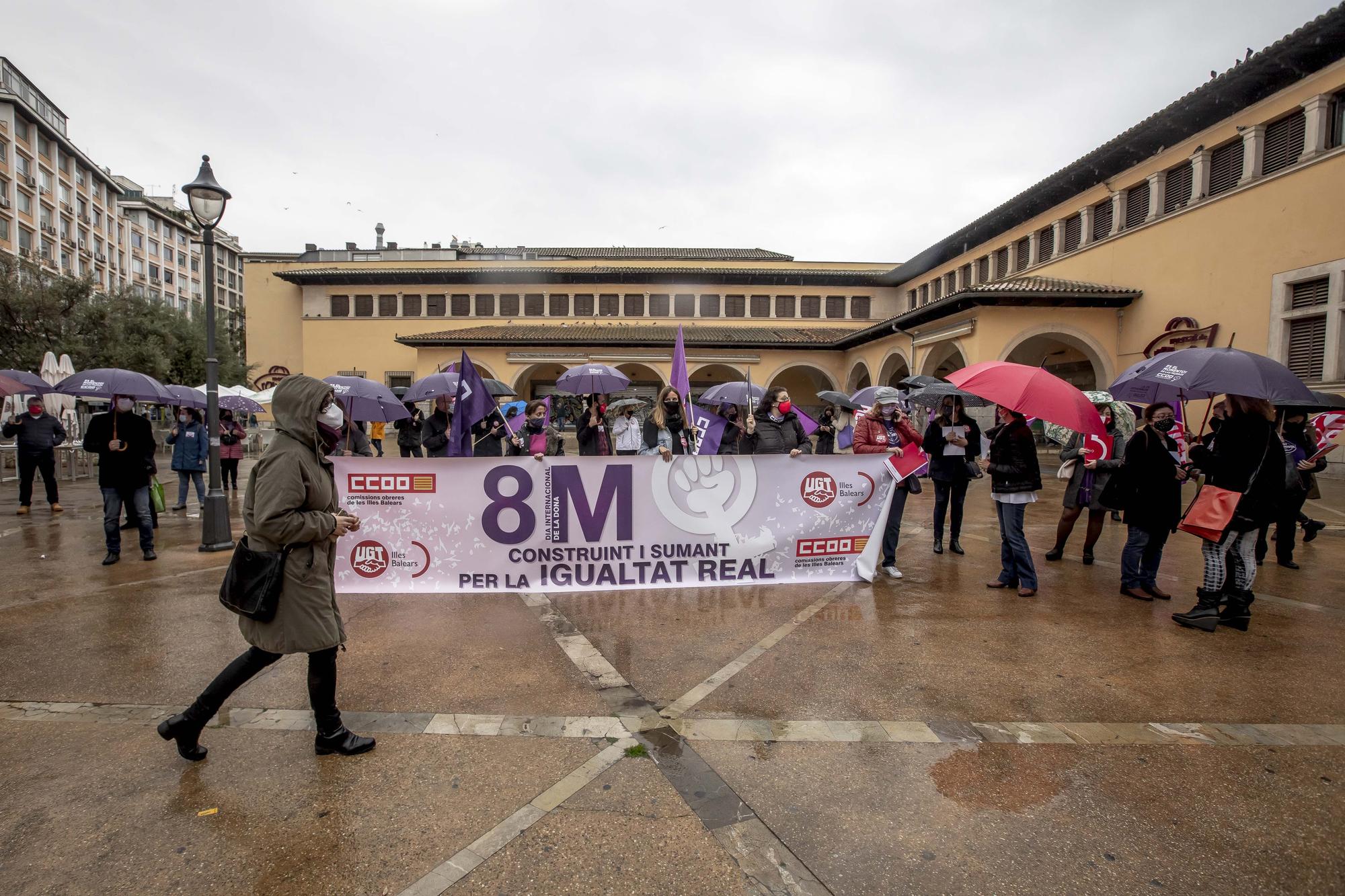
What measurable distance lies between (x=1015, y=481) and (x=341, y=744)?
547 cm

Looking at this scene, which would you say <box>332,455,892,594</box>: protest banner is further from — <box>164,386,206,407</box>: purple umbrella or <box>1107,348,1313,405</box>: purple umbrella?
<box>164,386,206,407</box>: purple umbrella

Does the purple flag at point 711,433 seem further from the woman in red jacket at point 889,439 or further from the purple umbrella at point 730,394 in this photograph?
the purple umbrella at point 730,394

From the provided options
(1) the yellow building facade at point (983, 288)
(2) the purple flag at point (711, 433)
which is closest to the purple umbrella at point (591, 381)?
(1) the yellow building facade at point (983, 288)

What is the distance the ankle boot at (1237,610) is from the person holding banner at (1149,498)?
0.74 metres

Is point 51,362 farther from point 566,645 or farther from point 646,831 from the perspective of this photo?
point 646,831

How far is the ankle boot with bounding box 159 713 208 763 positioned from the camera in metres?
3.02

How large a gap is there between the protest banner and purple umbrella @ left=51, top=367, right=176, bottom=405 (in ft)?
17.1

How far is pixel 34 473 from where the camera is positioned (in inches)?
402

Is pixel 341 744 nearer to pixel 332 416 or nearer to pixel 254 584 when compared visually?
pixel 254 584

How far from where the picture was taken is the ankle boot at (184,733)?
3016 mm

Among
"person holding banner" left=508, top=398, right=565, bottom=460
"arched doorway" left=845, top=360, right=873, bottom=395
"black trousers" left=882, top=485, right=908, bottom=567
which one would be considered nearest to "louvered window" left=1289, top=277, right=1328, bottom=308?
"black trousers" left=882, top=485, right=908, bottom=567

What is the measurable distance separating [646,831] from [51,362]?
74.1 ft

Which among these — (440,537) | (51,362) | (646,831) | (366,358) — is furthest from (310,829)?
(366,358)

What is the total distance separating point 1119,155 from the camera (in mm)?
20422
